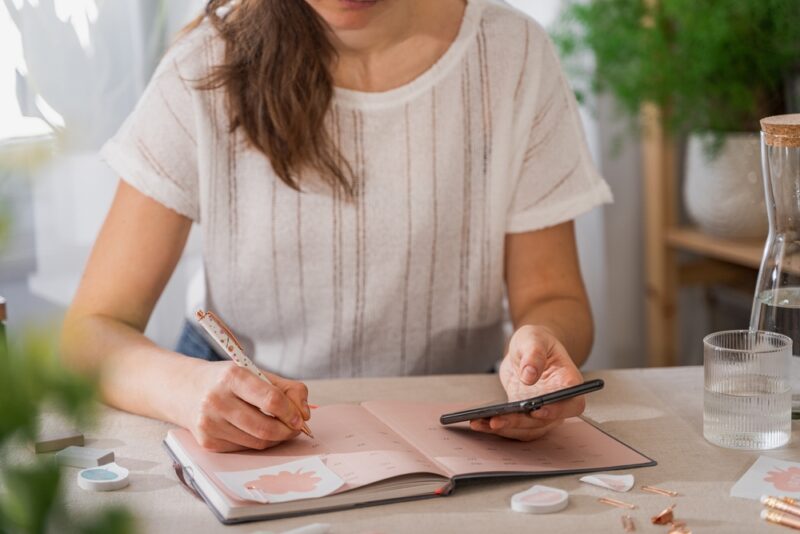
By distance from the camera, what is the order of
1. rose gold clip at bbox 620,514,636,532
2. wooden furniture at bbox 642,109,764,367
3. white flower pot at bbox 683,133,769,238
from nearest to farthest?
1. rose gold clip at bbox 620,514,636,532
2. white flower pot at bbox 683,133,769,238
3. wooden furniture at bbox 642,109,764,367

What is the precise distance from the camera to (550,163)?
1403mm

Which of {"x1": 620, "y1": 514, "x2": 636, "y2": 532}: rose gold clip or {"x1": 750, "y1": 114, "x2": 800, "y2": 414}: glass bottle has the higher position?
{"x1": 750, "y1": 114, "x2": 800, "y2": 414}: glass bottle

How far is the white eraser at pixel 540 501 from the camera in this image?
80 cm

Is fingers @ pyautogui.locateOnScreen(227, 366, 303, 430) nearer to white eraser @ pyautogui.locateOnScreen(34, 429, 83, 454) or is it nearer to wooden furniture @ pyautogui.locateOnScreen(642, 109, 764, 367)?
white eraser @ pyautogui.locateOnScreen(34, 429, 83, 454)

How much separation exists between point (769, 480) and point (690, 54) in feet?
4.80

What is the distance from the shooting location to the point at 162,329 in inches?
80.1

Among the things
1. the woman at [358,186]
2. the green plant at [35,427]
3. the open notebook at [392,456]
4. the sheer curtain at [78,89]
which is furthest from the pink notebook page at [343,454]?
the sheer curtain at [78,89]

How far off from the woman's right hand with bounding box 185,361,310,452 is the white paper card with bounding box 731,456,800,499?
1.24ft

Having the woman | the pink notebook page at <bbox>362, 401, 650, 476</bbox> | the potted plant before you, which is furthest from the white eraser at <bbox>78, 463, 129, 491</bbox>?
the potted plant

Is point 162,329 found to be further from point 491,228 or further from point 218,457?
point 218,457

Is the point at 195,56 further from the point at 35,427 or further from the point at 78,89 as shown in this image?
the point at 35,427

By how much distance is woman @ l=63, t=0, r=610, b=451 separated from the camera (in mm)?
1308

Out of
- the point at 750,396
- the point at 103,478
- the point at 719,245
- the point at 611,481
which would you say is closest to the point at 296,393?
the point at 103,478

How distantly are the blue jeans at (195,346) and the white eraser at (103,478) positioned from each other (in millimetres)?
529
